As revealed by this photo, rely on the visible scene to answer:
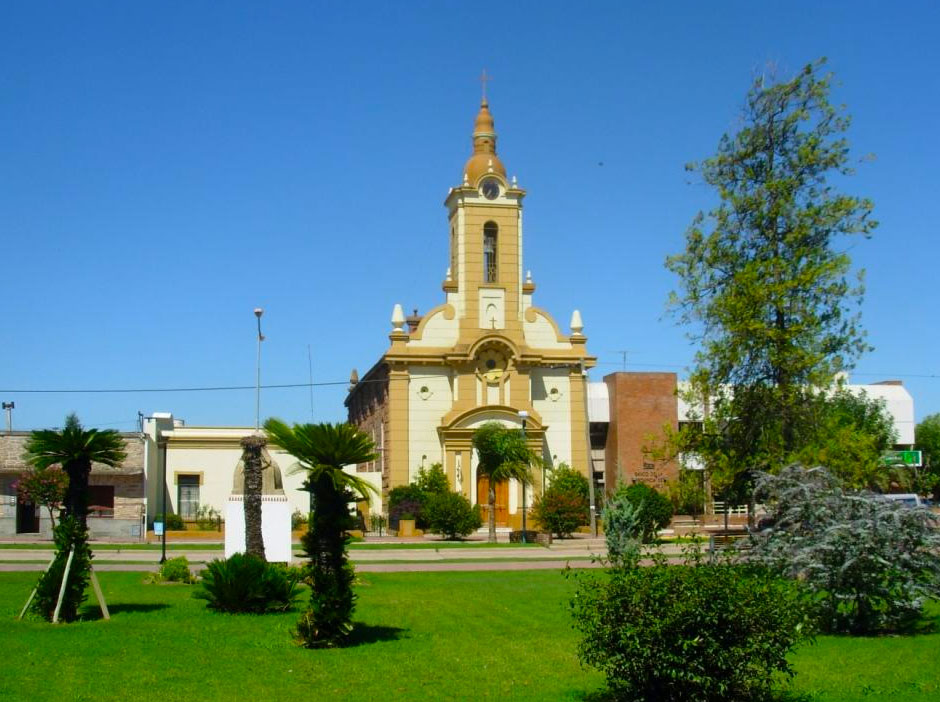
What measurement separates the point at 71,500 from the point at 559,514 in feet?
83.2

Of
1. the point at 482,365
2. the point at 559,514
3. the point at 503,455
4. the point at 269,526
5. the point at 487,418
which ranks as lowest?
the point at 559,514

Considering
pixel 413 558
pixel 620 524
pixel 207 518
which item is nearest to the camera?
pixel 620 524

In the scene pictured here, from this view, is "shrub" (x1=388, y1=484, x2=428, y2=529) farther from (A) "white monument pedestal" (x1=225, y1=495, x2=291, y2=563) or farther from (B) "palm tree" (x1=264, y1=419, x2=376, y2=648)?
(B) "palm tree" (x1=264, y1=419, x2=376, y2=648)

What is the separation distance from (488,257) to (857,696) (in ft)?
136

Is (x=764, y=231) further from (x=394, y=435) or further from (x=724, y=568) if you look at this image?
(x=394, y=435)

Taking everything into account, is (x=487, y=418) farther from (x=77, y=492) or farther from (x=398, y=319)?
(x=77, y=492)

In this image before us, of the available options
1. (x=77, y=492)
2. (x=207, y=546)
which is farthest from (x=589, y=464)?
(x=77, y=492)

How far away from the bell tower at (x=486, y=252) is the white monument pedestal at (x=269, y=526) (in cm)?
2573

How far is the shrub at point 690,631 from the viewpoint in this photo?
30.5 ft

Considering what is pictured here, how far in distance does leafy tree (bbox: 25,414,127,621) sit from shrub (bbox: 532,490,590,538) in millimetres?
24203

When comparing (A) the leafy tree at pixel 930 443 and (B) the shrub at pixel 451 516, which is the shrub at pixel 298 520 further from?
(A) the leafy tree at pixel 930 443

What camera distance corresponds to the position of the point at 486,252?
51531mm

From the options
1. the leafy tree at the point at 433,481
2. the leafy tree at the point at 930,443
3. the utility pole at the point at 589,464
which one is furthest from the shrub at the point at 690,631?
the leafy tree at the point at 930,443

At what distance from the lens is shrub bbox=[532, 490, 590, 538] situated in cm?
4028
